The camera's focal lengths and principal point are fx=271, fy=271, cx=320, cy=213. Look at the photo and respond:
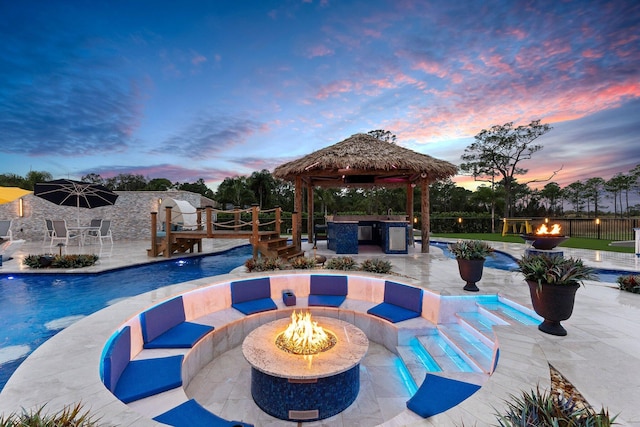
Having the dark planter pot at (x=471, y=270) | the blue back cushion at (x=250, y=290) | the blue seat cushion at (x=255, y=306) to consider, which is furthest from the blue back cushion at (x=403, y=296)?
the blue back cushion at (x=250, y=290)

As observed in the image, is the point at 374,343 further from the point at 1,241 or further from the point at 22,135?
the point at 22,135

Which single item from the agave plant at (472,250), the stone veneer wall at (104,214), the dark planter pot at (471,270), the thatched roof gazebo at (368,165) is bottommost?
the dark planter pot at (471,270)

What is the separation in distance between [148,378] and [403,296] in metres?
4.24

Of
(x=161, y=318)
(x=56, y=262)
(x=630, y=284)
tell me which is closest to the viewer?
(x=161, y=318)

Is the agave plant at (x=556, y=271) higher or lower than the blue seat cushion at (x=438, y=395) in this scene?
higher

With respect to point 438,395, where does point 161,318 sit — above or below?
above

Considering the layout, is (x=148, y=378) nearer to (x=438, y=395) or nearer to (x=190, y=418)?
(x=190, y=418)

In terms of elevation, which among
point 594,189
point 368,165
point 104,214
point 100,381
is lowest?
point 100,381

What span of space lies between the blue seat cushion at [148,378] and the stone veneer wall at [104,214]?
15.1 m

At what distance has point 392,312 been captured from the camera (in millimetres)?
5020

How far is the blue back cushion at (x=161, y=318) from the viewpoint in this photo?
3.85 meters

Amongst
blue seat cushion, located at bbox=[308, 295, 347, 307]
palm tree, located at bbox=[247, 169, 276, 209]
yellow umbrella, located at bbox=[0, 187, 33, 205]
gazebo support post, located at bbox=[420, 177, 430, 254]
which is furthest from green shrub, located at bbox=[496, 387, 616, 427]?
palm tree, located at bbox=[247, 169, 276, 209]

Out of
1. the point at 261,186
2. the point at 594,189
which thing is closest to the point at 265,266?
the point at 261,186

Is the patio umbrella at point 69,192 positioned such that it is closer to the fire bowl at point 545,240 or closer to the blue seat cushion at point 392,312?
the blue seat cushion at point 392,312
